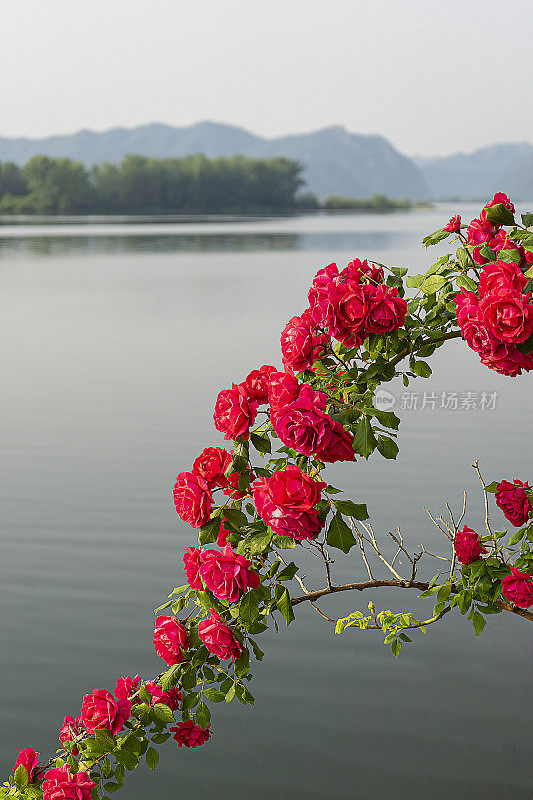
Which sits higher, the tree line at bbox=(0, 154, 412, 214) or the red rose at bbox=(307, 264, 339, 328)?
the tree line at bbox=(0, 154, 412, 214)

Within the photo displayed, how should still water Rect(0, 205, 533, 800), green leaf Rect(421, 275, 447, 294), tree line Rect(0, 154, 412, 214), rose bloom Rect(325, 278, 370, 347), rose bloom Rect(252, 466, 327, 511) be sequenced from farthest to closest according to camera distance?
tree line Rect(0, 154, 412, 214) < still water Rect(0, 205, 533, 800) < green leaf Rect(421, 275, 447, 294) < rose bloom Rect(325, 278, 370, 347) < rose bloom Rect(252, 466, 327, 511)

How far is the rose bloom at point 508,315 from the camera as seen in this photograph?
1.90m

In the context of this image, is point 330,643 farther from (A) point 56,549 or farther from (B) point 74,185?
(B) point 74,185

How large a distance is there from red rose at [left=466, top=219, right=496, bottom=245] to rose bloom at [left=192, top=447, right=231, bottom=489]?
93 centimetres

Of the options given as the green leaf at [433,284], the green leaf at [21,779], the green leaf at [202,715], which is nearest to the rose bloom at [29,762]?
the green leaf at [21,779]

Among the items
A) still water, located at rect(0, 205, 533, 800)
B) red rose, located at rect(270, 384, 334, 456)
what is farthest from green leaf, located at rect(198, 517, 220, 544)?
still water, located at rect(0, 205, 533, 800)

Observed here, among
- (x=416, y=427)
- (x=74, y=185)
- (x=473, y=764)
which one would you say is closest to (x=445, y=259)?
(x=473, y=764)

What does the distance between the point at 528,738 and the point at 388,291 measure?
75.4 inches

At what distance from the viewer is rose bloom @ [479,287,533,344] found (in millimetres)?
1898

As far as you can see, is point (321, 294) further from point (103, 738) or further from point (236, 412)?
point (103, 738)

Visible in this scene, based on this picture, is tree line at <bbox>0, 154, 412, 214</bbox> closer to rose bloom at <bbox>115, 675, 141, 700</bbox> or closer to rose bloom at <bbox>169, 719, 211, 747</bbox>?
rose bloom at <bbox>169, 719, 211, 747</bbox>

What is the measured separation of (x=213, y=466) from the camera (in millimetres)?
2203

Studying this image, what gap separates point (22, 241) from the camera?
129ft

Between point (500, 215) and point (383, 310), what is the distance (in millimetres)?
555
